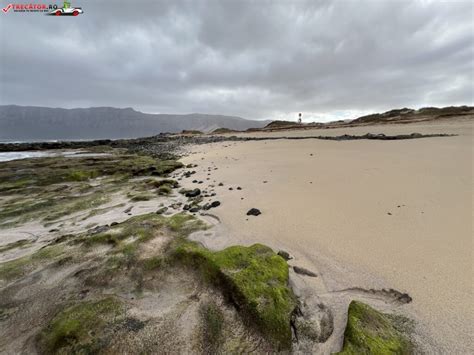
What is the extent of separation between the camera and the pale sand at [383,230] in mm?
2480

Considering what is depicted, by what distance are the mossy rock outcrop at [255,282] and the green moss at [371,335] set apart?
1.79ft

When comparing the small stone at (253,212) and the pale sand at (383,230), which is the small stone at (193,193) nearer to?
the pale sand at (383,230)

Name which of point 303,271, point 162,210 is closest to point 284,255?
point 303,271

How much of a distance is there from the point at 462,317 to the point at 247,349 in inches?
85.8

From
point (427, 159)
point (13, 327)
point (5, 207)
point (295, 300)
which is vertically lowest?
point (5, 207)

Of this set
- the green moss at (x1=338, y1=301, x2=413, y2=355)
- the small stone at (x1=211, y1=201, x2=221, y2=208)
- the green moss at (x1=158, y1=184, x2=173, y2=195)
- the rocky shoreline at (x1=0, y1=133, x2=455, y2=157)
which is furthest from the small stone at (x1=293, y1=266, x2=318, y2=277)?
the rocky shoreline at (x1=0, y1=133, x2=455, y2=157)

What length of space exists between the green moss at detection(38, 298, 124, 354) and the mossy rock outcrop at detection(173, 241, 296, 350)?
3.50ft

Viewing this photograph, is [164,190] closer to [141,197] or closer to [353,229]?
[141,197]

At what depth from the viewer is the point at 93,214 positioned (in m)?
6.45

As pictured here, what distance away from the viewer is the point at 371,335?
6.65 ft

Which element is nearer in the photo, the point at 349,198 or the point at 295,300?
the point at 295,300

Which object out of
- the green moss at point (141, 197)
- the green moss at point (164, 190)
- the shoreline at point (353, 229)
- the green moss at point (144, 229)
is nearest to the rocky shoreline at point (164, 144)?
the shoreline at point (353, 229)

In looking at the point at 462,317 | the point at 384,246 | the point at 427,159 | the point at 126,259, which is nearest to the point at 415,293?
the point at 462,317

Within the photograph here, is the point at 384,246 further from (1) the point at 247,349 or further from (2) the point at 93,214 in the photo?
(2) the point at 93,214
